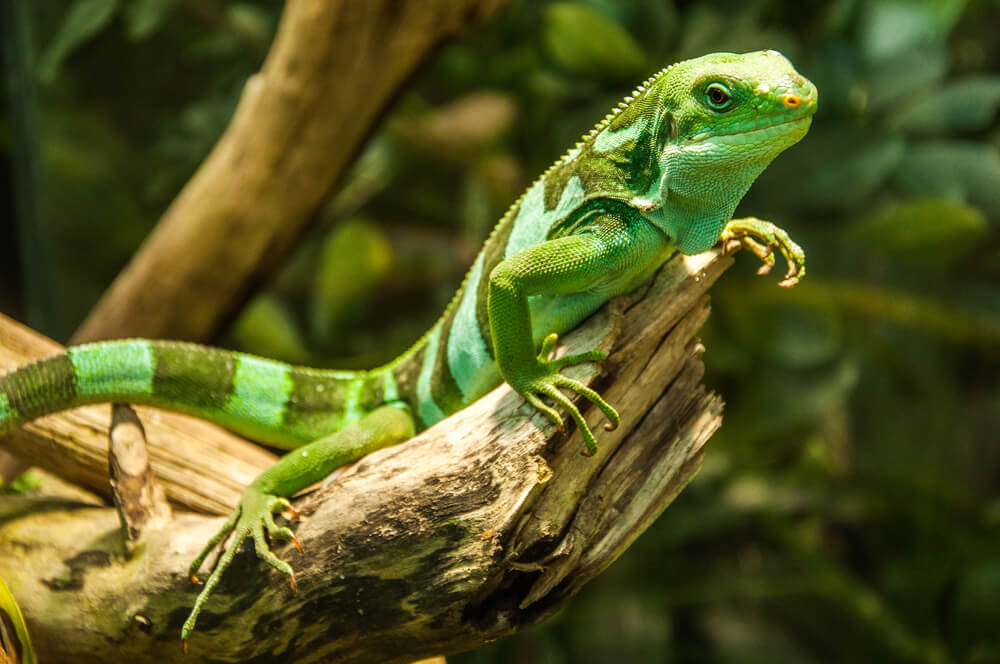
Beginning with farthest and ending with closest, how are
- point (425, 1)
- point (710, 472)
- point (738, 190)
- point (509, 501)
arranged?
point (710, 472), point (425, 1), point (738, 190), point (509, 501)

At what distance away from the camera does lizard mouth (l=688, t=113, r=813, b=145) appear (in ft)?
8.11

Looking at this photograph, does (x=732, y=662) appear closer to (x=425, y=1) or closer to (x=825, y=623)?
(x=825, y=623)

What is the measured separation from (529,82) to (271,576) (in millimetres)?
4071

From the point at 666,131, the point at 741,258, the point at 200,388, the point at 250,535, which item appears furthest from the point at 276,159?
the point at 741,258

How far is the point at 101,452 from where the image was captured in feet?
11.6

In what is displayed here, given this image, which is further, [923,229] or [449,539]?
[923,229]

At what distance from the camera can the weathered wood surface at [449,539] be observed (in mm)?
2492

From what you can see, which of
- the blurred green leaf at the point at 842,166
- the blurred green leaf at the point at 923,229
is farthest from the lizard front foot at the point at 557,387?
the blurred green leaf at the point at 923,229

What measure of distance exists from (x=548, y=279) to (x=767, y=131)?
0.84 meters

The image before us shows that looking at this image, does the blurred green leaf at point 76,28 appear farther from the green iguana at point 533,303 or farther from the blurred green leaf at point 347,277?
the green iguana at point 533,303

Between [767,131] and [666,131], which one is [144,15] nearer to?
[666,131]

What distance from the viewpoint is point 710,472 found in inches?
240

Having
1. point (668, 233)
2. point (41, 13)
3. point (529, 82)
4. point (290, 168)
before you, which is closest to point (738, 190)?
point (668, 233)

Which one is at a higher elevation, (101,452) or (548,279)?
(101,452)
